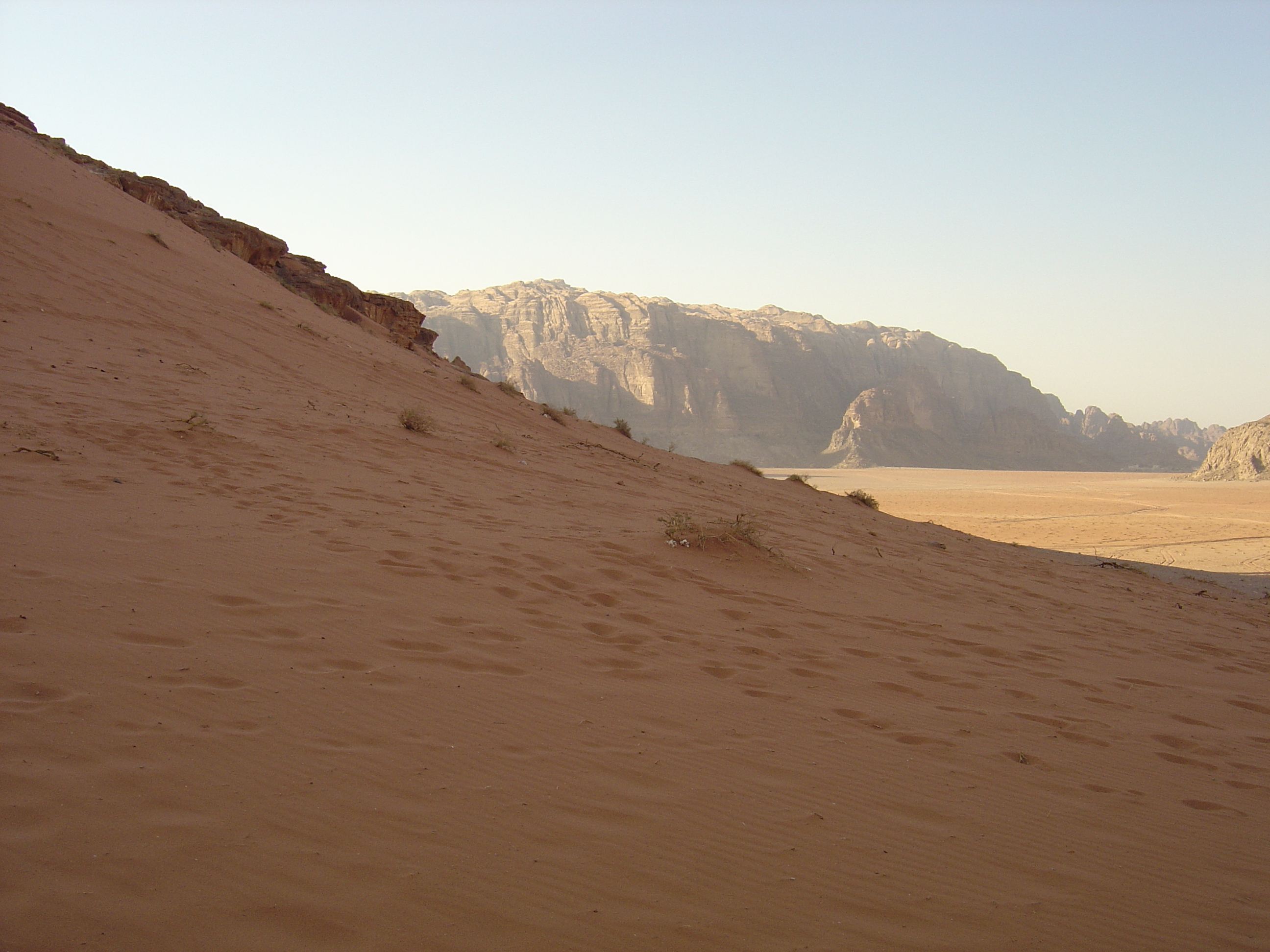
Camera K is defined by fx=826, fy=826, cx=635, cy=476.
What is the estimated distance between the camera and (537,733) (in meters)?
3.27

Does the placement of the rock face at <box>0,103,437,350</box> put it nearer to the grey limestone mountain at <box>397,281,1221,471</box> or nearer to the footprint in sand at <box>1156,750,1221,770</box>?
the footprint in sand at <box>1156,750,1221,770</box>

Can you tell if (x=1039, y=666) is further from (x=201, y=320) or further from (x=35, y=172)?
(x=35, y=172)

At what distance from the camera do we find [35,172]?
1517 centimetres

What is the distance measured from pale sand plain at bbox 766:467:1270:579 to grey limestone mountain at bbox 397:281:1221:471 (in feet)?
98.4

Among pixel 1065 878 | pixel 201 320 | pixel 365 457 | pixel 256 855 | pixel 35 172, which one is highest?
pixel 35 172

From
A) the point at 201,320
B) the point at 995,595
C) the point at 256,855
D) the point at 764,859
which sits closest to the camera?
the point at 256,855

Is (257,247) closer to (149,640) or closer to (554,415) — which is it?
Result: (554,415)

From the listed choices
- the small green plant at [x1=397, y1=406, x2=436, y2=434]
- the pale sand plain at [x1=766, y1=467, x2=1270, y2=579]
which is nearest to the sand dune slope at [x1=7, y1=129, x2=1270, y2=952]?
the small green plant at [x1=397, y1=406, x2=436, y2=434]

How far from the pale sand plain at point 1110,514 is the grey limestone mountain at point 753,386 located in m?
30.0

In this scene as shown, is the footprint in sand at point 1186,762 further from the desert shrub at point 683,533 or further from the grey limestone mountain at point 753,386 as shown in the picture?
the grey limestone mountain at point 753,386

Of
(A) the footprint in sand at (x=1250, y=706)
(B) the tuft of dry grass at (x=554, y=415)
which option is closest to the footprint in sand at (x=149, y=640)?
(A) the footprint in sand at (x=1250, y=706)

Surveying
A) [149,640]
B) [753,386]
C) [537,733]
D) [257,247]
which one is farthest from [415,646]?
[753,386]

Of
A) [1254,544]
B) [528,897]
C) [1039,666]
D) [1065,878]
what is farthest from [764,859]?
[1254,544]

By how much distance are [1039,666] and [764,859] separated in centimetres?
373
